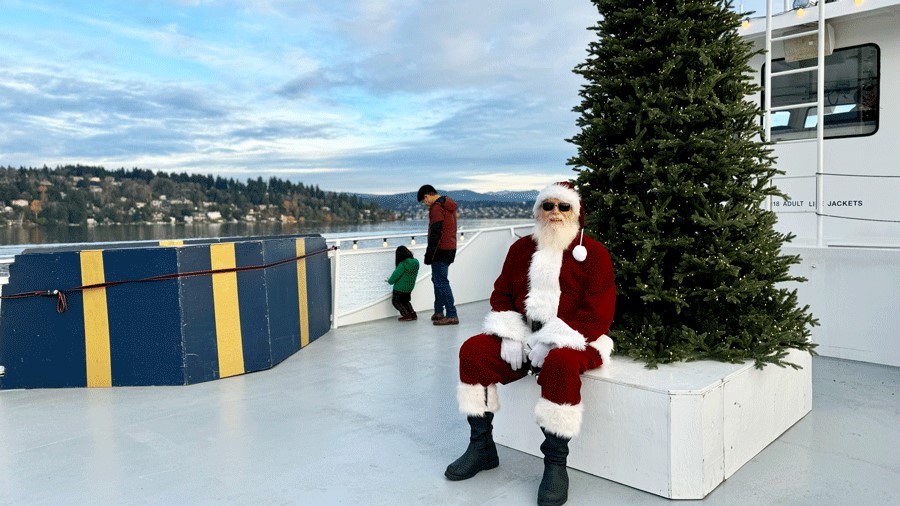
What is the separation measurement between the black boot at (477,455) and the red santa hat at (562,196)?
1.08 meters

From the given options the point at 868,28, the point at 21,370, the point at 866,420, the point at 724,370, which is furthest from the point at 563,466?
the point at 868,28

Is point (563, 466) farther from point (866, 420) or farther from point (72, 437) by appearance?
point (72, 437)

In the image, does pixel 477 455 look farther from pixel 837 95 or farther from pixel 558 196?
pixel 837 95

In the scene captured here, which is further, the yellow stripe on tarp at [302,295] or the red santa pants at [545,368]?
the yellow stripe on tarp at [302,295]

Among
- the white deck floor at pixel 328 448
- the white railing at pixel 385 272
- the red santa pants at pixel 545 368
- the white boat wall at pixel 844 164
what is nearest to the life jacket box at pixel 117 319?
the white deck floor at pixel 328 448

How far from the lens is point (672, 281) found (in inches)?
132

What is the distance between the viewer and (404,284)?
25.9 feet

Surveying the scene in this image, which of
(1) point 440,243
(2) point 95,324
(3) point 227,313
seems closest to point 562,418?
(3) point 227,313

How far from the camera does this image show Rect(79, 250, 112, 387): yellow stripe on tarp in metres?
4.71

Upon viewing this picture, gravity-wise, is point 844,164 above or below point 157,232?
above

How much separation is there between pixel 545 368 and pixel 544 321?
29 centimetres

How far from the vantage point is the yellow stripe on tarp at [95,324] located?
15.5 feet

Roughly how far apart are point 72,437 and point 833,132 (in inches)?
278

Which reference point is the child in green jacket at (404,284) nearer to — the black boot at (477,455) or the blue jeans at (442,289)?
the blue jeans at (442,289)
